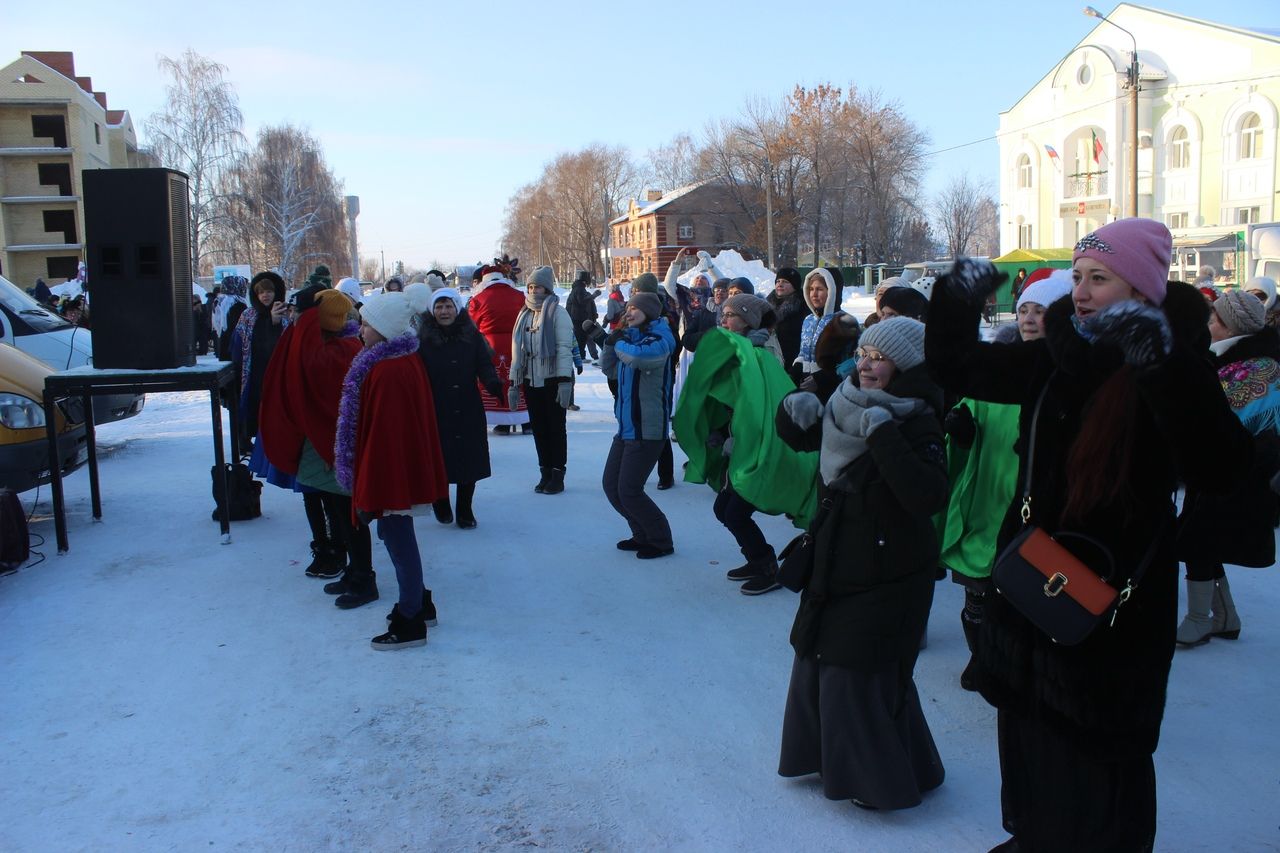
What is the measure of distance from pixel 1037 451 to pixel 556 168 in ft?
284

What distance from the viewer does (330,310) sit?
5445 millimetres

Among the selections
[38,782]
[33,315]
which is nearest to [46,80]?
[33,315]

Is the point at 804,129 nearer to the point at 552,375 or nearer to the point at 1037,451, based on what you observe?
the point at 552,375

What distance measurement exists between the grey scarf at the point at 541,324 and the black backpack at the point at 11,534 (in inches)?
153

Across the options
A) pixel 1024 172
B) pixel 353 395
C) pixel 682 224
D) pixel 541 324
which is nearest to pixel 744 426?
pixel 353 395

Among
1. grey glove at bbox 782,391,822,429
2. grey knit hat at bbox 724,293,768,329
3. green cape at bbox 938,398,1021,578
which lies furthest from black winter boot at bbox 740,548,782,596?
grey glove at bbox 782,391,822,429

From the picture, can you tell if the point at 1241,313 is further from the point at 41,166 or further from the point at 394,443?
the point at 41,166

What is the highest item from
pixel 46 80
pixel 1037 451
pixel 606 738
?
pixel 46 80

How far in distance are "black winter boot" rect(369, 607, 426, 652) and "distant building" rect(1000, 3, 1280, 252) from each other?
4767 cm

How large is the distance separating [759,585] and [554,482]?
2.97 metres

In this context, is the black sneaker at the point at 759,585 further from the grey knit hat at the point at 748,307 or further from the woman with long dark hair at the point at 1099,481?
the woman with long dark hair at the point at 1099,481

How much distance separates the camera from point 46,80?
54156 millimetres

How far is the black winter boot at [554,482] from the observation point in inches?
323

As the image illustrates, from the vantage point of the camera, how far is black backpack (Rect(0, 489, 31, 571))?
19.5 ft
